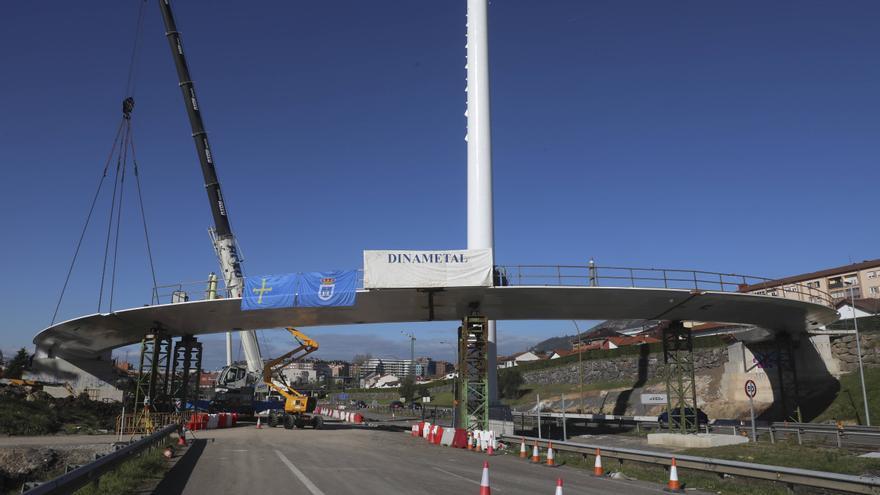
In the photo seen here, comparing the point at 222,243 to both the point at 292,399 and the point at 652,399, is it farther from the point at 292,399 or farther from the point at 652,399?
the point at 652,399

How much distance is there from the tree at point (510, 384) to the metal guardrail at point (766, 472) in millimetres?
68138

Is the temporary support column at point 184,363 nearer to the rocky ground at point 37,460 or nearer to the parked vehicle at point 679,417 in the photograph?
the rocky ground at point 37,460

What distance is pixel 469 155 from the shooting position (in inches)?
1736

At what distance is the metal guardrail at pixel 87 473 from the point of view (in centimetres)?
865

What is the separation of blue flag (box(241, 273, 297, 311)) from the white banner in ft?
18.2

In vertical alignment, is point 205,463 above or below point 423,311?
below

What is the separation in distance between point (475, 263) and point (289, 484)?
18.4 m

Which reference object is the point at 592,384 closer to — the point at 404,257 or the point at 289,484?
the point at 404,257

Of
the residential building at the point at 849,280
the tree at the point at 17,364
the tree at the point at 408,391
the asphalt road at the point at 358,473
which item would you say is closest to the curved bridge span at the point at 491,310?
the asphalt road at the point at 358,473

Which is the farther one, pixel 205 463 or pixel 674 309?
pixel 674 309

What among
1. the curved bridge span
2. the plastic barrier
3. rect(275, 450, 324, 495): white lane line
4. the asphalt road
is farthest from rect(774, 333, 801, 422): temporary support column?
rect(275, 450, 324, 495): white lane line

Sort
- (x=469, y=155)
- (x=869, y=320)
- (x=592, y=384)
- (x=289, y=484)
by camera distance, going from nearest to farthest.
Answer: (x=289, y=484) < (x=469, y=155) < (x=869, y=320) < (x=592, y=384)

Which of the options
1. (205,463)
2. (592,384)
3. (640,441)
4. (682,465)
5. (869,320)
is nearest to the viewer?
(682,465)

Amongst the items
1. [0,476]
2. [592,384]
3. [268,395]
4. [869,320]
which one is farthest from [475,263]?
[592,384]
